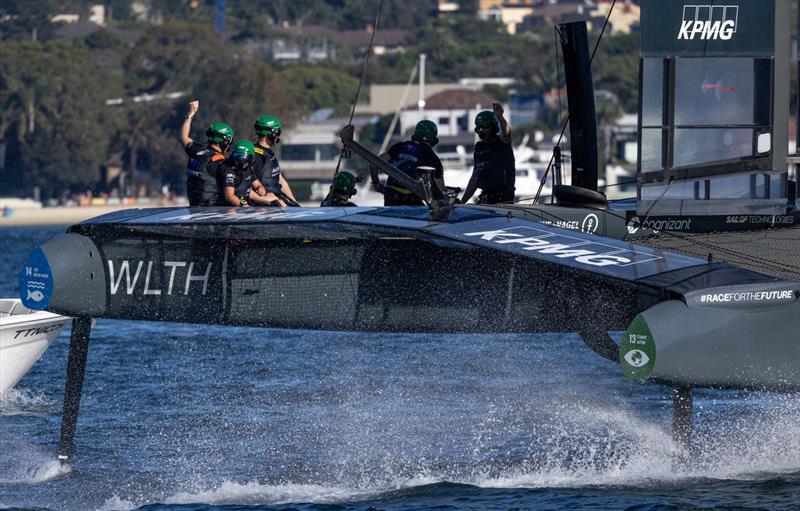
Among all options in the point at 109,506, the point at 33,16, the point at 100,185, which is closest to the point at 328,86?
the point at 100,185

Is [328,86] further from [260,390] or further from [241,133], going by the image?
[260,390]

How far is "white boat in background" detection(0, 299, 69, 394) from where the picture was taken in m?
13.2

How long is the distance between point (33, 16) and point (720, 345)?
9955 centimetres

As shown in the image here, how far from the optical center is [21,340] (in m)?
13.4

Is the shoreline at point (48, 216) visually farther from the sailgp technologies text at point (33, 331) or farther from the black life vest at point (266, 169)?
the black life vest at point (266, 169)

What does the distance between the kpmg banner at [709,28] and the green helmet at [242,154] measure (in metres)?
2.46

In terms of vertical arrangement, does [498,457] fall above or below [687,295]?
below

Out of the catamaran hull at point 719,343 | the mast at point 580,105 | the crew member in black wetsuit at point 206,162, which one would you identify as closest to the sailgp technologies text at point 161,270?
the crew member in black wetsuit at point 206,162

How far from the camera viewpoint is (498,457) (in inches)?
397

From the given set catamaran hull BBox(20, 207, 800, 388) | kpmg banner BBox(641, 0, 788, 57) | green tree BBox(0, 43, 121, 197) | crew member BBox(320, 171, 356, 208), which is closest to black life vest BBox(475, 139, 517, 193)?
crew member BBox(320, 171, 356, 208)

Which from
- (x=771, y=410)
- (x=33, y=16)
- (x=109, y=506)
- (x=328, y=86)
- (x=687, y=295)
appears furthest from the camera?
(x=33, y=16)

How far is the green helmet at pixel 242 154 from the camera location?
9.45m

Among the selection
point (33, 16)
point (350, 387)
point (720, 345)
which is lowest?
point (350, 387)

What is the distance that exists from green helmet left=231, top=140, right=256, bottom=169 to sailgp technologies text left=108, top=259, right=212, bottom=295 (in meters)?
0.65
